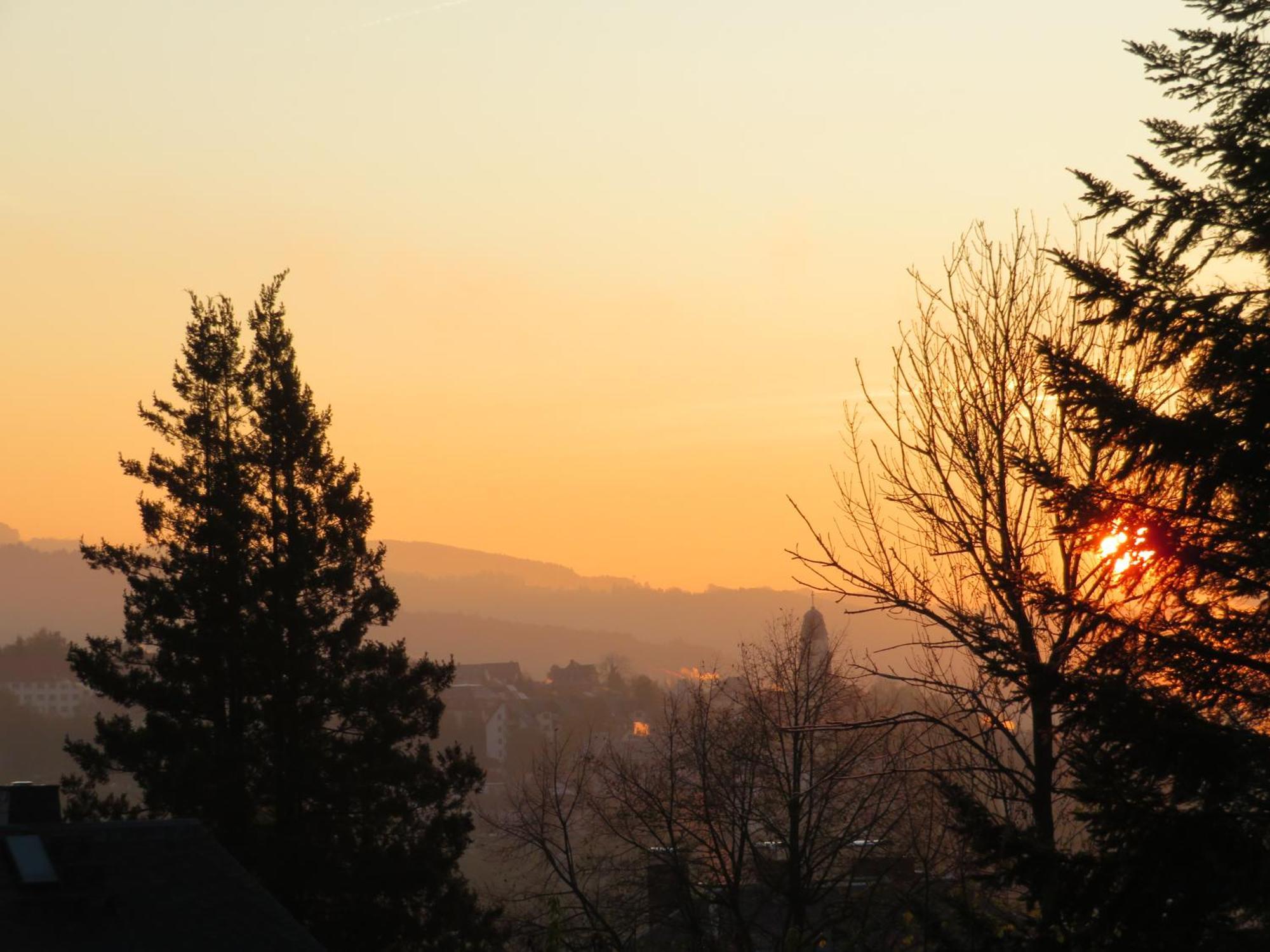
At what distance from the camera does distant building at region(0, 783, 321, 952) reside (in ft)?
45.6

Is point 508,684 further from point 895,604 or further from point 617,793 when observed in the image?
point 895,604

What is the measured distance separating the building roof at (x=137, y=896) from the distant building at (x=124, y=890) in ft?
0.04

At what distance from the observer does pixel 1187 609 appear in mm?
8234

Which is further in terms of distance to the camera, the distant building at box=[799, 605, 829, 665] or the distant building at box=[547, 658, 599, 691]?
the distant building at box=[547, 658, 599, 691]

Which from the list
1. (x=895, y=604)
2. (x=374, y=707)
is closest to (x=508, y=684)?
(x=374, y=707)

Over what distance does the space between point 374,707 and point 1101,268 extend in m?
23.0

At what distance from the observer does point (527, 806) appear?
86.8ft

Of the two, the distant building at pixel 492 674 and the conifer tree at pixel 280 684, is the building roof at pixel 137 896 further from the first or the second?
the distant building at pixel 492 674

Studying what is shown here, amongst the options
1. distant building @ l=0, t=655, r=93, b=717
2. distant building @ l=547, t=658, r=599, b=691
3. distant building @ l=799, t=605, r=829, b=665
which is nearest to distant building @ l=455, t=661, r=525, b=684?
distant building @ l=547, t=658, r=599, b=691

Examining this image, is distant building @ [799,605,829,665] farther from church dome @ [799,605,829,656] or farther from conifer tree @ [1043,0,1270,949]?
conifer tree @ [1043,0,1270,949]

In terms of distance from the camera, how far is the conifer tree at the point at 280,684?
87.4ft

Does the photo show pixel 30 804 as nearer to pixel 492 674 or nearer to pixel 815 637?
pixel 815 637

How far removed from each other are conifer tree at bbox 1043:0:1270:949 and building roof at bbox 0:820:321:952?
33.7 feet

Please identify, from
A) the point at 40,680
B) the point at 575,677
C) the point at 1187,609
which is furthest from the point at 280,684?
the point at 575,677
